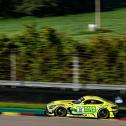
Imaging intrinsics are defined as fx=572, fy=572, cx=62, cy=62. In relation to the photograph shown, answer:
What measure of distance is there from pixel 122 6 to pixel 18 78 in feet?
76.1

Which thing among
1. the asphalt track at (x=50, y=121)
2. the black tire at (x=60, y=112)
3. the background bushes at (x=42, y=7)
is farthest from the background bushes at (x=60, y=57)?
the background bushes at (x=42, y=7)

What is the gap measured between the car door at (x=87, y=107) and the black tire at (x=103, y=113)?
121 mm

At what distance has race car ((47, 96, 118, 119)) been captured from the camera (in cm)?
1389

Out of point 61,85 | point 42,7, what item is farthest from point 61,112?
point 42,7

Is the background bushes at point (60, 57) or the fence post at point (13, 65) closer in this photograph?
the background bushes at point (60, 57)

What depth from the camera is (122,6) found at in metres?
38.1

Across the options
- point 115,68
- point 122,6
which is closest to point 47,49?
point 115,68

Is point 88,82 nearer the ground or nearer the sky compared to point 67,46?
nearer the ground

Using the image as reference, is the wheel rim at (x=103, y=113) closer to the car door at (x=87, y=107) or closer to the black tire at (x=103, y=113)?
the black tire at (x=103, y=113)

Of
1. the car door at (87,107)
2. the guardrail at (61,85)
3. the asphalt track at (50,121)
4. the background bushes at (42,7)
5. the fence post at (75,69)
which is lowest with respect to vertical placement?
the asphalt track at (50,121)

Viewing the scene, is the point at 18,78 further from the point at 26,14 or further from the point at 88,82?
the point at 26,14

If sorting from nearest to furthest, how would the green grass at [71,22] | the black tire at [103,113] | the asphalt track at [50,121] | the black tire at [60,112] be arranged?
1. the asphalt track at [50,121]
2. the black tire at [103,113]
3. the black tire at [60,112]
4. the green grass at [71,22]

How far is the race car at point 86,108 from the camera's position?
45.6 ft

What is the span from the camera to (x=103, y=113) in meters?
13.9
